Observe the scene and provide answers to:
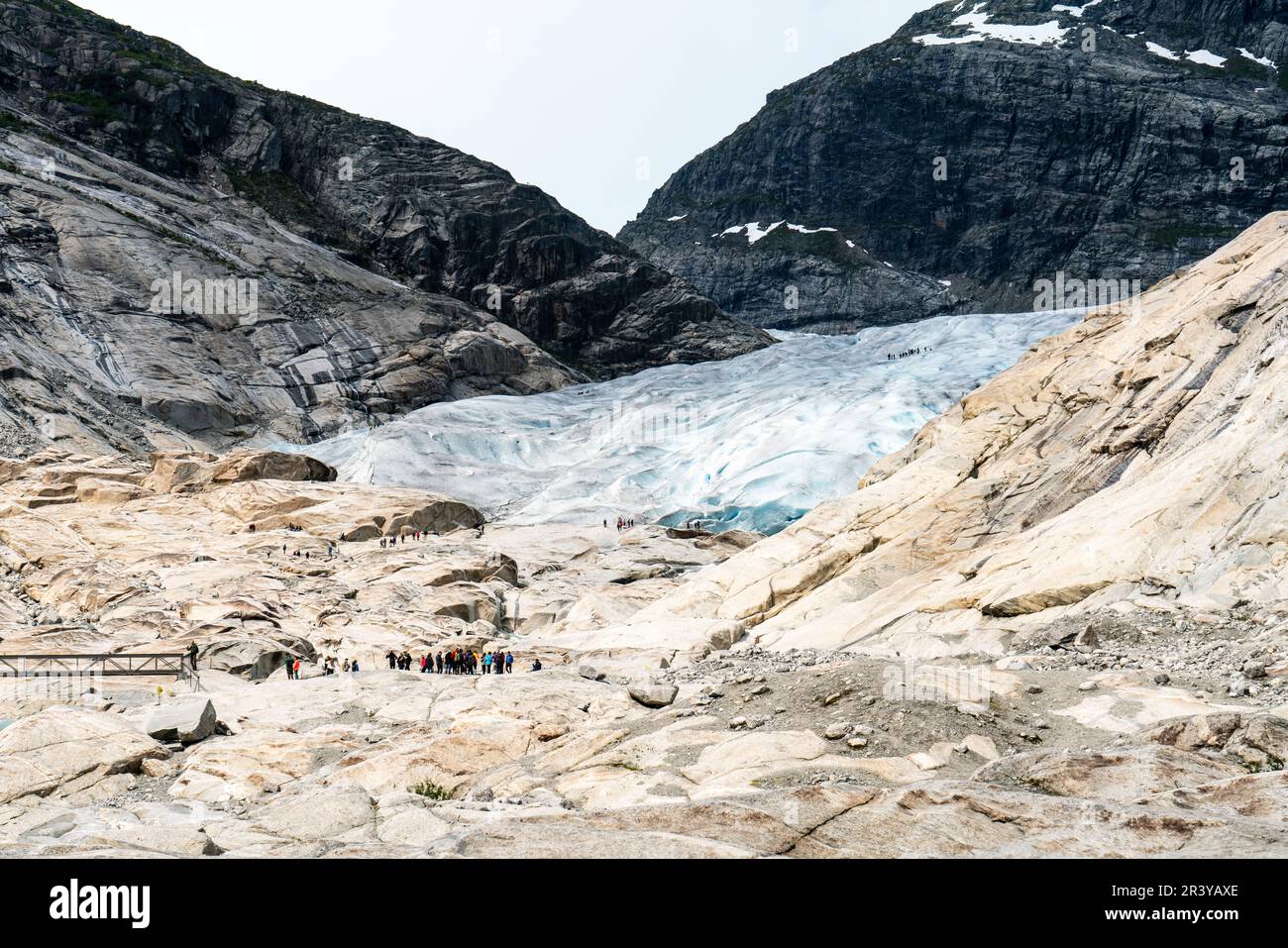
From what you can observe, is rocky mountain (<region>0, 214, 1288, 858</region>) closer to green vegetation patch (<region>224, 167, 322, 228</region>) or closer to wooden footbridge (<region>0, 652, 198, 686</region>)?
wooden footbridge (<region>0, 652, 198, 686</region>)

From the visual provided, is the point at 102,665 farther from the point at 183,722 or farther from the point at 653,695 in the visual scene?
the point at 653,695

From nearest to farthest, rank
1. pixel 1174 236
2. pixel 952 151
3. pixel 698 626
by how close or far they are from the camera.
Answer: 1. pixel 698 626
2. pixel 1174 236
3. pixel 952 151

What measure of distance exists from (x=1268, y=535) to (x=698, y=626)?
1570cm

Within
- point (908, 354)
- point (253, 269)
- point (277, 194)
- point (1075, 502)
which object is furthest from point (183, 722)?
point (277, 194)

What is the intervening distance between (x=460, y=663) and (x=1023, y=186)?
594 feet

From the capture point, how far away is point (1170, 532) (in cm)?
1969

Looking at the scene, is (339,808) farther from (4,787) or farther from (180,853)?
(4,787)

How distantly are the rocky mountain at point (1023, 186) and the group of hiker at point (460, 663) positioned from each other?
5970 inches

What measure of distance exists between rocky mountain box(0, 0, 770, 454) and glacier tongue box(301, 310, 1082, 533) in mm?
10145

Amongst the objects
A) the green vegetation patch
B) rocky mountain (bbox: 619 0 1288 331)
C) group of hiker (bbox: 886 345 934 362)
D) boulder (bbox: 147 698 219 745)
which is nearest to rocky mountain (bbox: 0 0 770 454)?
the green vegetation patch

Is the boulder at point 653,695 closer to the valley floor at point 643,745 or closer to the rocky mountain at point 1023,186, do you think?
the valley floor at point 643,745

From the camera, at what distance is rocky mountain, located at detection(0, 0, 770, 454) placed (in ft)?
254
